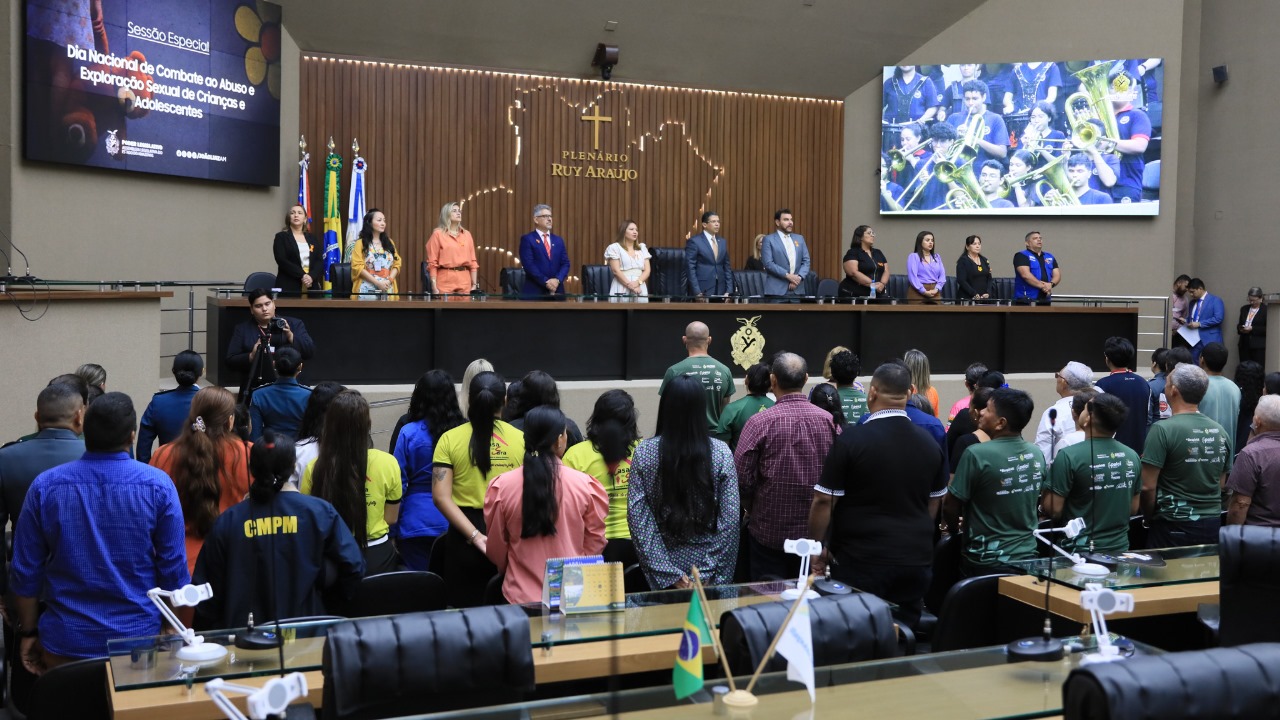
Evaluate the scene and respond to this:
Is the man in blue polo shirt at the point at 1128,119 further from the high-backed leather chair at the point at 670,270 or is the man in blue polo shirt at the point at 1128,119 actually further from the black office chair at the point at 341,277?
the black office chair at the point at 341,277

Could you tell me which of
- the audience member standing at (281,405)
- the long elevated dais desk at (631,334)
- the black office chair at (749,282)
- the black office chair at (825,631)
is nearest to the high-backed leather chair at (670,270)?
the black office chair at (749,282)

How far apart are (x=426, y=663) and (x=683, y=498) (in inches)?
60.4

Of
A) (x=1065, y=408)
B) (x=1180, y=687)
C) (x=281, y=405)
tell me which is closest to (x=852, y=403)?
(x=1065, y=408)

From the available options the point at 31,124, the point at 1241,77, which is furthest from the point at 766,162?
the point at 31,124

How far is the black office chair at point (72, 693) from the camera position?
2.97 meters

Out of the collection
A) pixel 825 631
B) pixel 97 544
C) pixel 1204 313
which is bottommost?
pixel 825 631

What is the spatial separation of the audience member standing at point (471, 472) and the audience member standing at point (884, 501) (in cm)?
134

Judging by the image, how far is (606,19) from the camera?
1299 centimetres

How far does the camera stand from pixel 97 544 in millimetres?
3449

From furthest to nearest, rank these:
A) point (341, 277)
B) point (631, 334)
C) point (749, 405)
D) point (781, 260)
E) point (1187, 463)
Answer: point (781, 260) < point (341, 277) < point (631, 334) < point (749, 405) < point (1187, 463)

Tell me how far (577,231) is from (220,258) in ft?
14.2

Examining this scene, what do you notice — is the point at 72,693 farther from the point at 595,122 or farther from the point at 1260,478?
the point at 595,122

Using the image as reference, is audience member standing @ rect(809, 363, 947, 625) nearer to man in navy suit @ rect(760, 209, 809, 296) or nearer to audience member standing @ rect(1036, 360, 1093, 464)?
audience member standing @ rect(1036, 360, 1093, 464)

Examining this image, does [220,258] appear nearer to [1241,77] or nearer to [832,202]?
[832,202]
